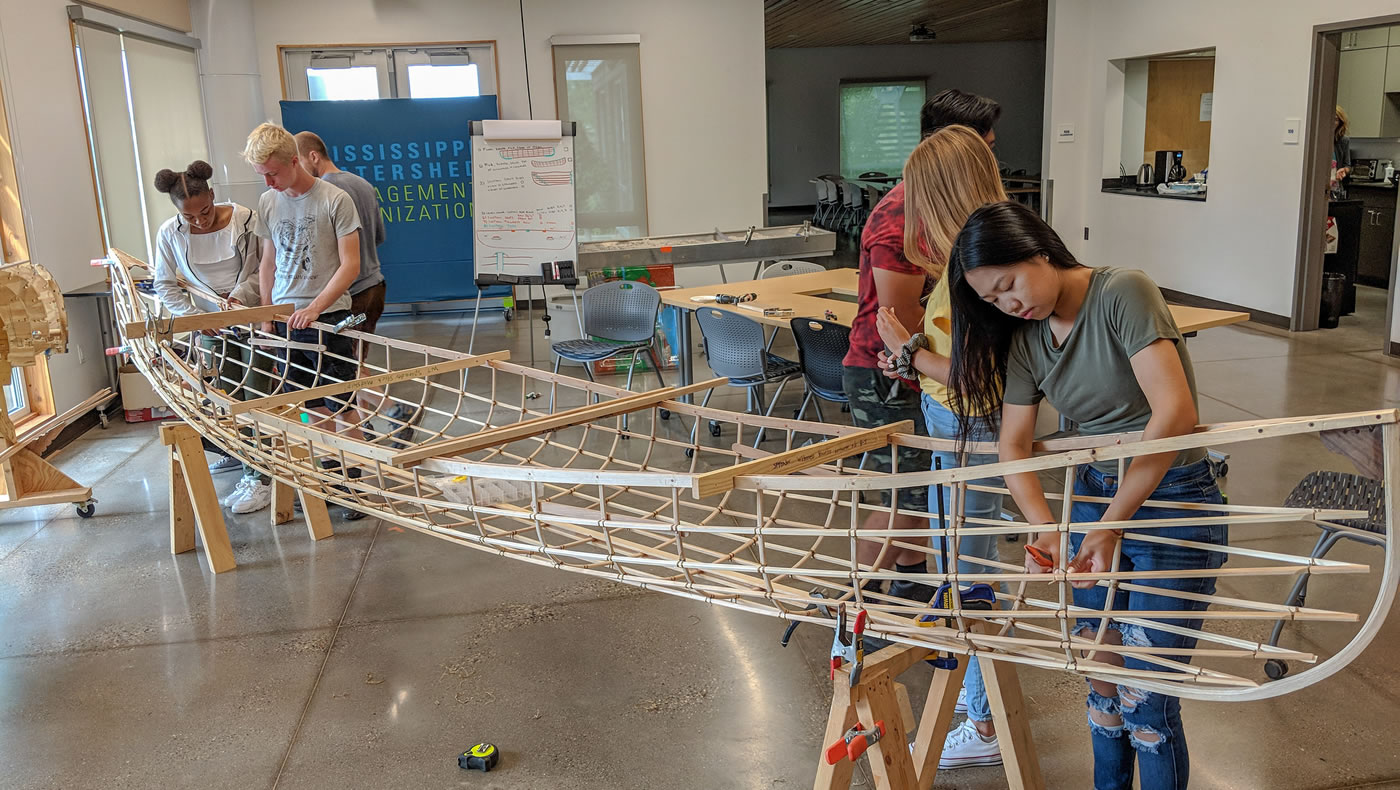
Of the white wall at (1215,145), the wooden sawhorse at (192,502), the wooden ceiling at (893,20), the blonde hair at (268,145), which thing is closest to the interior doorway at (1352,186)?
the white wall at (1215,145)

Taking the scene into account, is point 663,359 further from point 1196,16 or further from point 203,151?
point 1196,16

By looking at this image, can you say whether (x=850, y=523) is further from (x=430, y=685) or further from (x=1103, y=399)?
(x=430, y=685)

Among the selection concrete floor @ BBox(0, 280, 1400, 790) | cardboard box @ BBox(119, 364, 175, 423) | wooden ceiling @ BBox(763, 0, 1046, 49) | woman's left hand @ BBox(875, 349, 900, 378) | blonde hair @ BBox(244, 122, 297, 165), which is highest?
wooden ceiling @ BBox(763, 0, 1046, 49)

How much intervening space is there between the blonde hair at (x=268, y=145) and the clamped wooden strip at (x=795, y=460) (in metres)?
2.82

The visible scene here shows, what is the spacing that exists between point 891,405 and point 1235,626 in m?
1.47

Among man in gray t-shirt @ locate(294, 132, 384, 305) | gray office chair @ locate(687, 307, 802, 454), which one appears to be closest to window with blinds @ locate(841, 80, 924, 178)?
gray office chair @ locate(687, 307, 802, 454)

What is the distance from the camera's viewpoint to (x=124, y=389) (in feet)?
19.9

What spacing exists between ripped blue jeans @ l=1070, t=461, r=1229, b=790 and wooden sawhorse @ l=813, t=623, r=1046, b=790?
0.63 ft

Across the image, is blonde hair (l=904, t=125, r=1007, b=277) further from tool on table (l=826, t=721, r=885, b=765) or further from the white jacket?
the white jacket

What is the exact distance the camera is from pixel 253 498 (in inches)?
181

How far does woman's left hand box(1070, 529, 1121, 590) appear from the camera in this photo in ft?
5.60

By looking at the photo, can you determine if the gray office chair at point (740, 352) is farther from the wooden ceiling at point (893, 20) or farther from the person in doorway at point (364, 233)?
the wooden ceiling at point (893, 20)

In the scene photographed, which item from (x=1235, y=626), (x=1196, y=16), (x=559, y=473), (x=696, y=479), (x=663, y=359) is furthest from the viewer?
(x=1196, y=16)

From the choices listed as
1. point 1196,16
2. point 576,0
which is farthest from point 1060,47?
point 576,0
